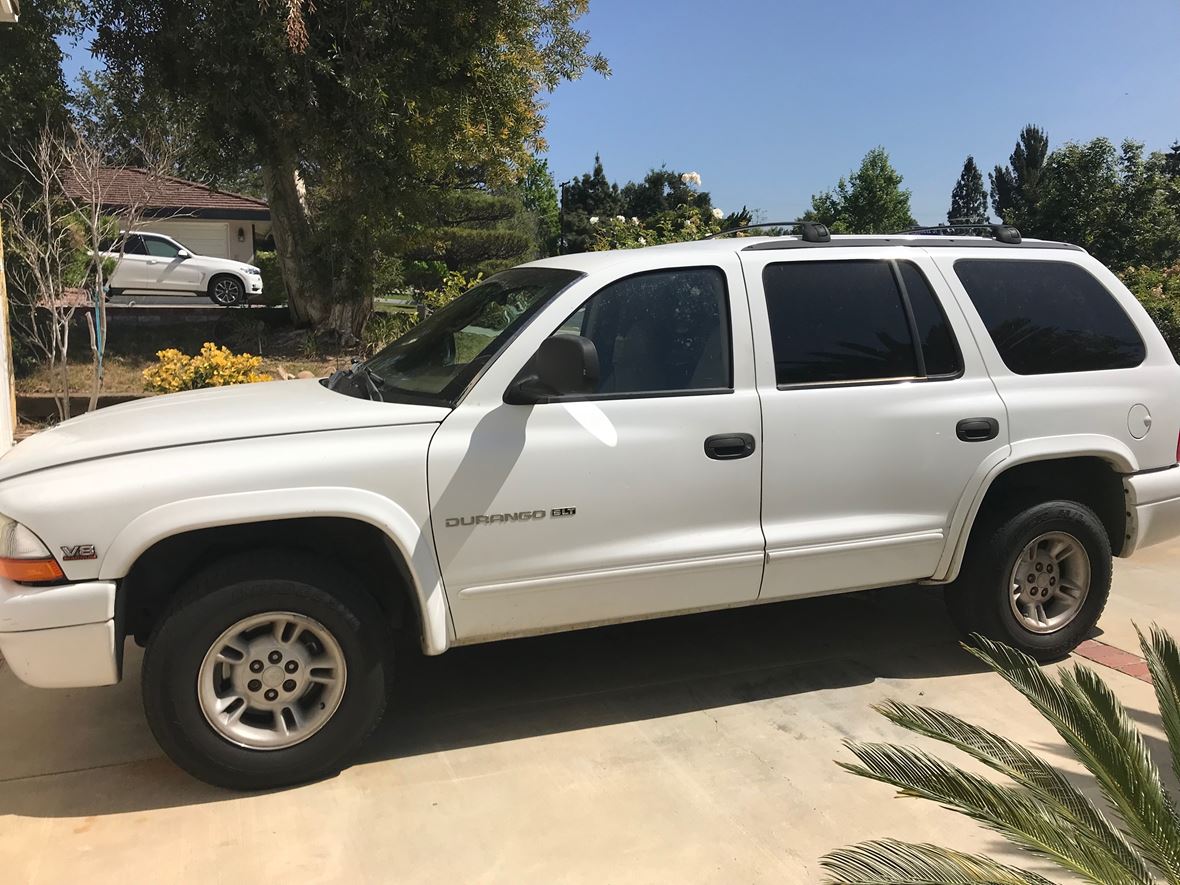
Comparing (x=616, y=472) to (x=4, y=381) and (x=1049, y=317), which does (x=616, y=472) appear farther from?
(x=4, y=381)

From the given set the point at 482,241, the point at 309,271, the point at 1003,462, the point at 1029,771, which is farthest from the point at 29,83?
the point at 482,241

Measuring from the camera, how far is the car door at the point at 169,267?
66.3ft

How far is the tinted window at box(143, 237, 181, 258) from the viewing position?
20.2 meters

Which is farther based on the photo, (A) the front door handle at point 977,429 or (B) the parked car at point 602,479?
(A) the front door handle at point 977,429

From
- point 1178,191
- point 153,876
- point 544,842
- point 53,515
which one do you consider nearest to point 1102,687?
point 544,842

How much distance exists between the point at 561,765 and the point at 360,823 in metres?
0.79

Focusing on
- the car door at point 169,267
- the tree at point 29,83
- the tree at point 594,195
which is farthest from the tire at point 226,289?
the tree at point 594,195

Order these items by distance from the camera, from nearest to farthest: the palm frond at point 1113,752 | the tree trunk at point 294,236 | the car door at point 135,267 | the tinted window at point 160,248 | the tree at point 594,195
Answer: the palm frond at point 1113,752 < the tree trunk at point 294,236 < the car door at point 135,267 < the tinted window at point 160,248 < the tree at point 594,195

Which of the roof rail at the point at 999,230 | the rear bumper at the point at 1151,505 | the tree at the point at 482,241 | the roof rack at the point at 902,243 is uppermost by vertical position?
the tree at the point at 482,241

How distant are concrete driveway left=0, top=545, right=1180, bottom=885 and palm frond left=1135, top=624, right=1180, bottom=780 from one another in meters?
0.81

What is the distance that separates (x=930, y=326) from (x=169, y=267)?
64.8 ft

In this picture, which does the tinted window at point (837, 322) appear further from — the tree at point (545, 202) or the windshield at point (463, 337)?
the tree at point (545, 202)

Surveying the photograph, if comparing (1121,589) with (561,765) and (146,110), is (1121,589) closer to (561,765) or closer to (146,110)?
(561,765)

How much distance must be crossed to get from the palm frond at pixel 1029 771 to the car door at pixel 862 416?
1183mm
